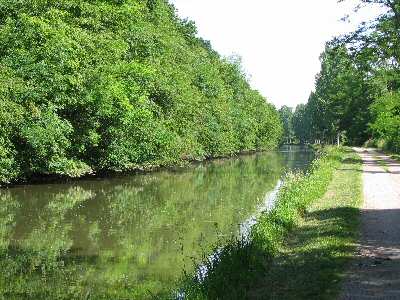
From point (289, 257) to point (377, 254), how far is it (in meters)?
2.02

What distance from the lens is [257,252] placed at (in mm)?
11750

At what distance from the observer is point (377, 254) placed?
458 inches

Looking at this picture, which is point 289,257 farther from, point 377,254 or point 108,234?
point 108,234

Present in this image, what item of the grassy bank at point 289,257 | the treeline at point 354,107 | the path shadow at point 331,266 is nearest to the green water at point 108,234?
the grassy bank at point 289,257

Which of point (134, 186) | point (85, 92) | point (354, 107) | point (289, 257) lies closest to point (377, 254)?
point (289, 257)

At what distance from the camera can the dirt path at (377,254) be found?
888cm

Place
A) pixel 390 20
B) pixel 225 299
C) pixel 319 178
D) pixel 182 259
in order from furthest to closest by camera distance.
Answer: pixel 319 178
pixel 390 20
pixel 182 259
pixel 225 299

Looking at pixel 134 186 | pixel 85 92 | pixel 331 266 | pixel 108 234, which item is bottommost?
pixel 108 234

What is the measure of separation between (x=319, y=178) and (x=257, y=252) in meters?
15.6

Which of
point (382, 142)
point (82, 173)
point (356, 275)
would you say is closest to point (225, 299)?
point (356, 275)

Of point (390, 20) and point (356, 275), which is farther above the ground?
point (390, 20)

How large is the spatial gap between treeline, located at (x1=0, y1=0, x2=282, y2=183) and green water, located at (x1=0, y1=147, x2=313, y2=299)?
113 inches

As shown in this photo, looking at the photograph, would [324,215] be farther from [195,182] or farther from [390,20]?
[195,182]

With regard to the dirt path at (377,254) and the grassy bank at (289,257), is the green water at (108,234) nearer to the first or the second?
the grassy bank at (289,257)
